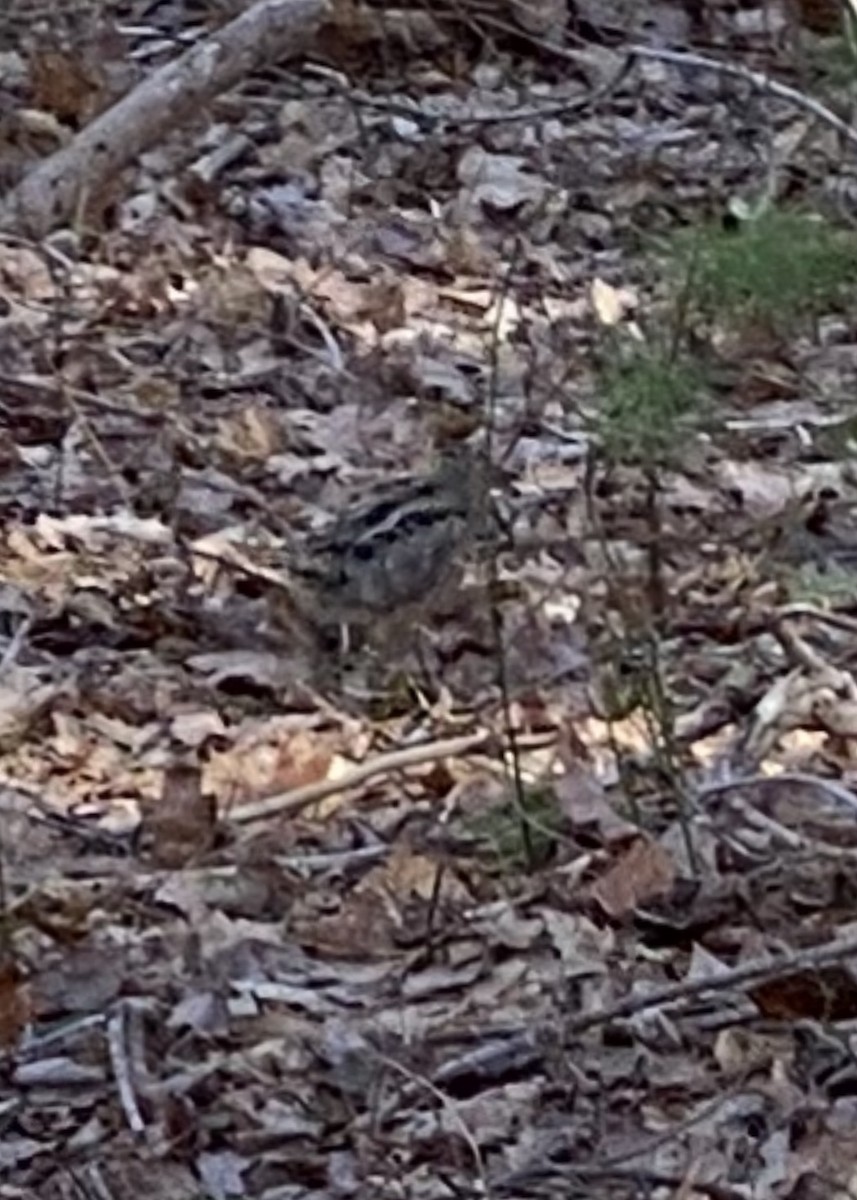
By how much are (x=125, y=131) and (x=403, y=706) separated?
8.21 feet

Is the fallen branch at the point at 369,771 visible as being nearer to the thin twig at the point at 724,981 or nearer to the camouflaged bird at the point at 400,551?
the camouflaged bird at the point at 400,551

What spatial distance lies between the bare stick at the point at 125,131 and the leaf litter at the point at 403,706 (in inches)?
4.9

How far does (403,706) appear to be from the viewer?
5273mm

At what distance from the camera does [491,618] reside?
5168 millimetres

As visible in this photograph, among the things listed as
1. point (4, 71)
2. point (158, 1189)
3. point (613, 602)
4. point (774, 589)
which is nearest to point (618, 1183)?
point (158, 1189)

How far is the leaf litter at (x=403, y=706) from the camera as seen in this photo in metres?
4.11

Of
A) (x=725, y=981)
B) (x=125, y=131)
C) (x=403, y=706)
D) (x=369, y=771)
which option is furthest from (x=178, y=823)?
(x=125, y=131)

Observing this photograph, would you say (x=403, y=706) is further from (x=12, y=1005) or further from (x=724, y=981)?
(x=724, y=981)

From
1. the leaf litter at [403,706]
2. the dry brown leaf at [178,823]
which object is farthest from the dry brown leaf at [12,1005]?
the dry brown leaf at [178,823]

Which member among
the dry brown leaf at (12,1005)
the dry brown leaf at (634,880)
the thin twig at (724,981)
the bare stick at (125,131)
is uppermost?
the thin twig at (724,981)

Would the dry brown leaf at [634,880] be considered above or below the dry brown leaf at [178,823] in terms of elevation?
above

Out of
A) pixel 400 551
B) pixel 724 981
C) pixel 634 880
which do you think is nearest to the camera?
pixel 724 981

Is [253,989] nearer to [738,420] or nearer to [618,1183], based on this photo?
[618,1183]

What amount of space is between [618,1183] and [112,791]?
143 cm
